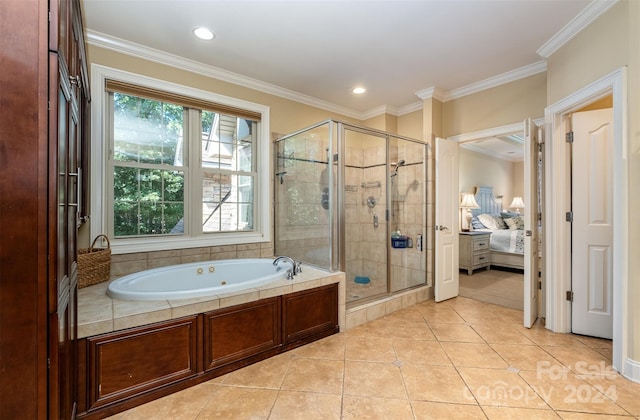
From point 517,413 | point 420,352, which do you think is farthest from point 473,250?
point 517,413

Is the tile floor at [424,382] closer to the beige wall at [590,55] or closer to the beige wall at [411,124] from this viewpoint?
the beige wall at [590,55]

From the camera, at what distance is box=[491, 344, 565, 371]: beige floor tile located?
81.0 inches

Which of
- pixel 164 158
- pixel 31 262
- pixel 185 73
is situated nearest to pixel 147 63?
pixel 185 73

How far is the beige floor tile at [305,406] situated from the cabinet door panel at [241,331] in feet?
1.47

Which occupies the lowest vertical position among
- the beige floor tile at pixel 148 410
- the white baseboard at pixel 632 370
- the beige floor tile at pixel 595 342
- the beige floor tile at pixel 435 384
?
the beige floor tile at pixel 148 410

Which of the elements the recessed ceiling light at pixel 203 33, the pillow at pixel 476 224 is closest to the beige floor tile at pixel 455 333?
the recessed ceiling light at pixel 203 33

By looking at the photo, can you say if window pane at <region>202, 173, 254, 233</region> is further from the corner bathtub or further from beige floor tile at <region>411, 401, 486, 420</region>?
beige floor tile at <region>411, 401, 486, 420</region>

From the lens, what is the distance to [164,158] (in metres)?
2.88

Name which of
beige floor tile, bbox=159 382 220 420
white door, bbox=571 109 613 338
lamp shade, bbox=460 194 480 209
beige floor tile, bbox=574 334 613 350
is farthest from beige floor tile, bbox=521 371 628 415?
lamp shade, bbox=460 194 480 209

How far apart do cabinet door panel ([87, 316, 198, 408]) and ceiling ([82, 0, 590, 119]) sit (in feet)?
7.37

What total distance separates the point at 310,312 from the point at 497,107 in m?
3.04

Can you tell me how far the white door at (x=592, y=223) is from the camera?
2.45m

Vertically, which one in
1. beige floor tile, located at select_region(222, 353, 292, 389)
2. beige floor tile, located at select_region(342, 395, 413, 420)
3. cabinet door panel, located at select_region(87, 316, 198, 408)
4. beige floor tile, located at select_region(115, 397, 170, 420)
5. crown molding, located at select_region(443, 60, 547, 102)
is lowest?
beige floor tile, located at select_region(115, 397, 170, 420)

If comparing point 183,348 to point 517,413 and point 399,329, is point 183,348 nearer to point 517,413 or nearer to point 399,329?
point 399,329
